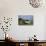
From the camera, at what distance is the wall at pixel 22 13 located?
482 centimetres

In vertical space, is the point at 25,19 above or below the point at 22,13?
below

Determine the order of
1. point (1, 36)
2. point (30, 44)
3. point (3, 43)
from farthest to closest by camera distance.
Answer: point (1, 36), point (3, 43), point (30, 44)

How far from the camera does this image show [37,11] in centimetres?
484

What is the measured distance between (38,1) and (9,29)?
1589 millimetres

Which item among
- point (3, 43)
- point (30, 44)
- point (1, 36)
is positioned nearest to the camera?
point (30, 44)

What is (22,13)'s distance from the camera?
15.9 feet

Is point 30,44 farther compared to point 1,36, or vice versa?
point 1,36

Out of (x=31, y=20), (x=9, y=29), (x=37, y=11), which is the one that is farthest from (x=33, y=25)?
(x=9, y=29)

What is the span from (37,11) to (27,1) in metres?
0.55

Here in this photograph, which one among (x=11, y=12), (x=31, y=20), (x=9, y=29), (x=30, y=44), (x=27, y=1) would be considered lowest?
(x=30, y=44)

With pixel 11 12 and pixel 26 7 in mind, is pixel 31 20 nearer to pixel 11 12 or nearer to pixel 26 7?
pixel 26 7

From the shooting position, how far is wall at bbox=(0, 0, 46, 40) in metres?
4.82

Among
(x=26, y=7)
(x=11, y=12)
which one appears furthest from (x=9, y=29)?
(x=26, y=7)

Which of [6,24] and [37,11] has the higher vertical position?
[37,11]
